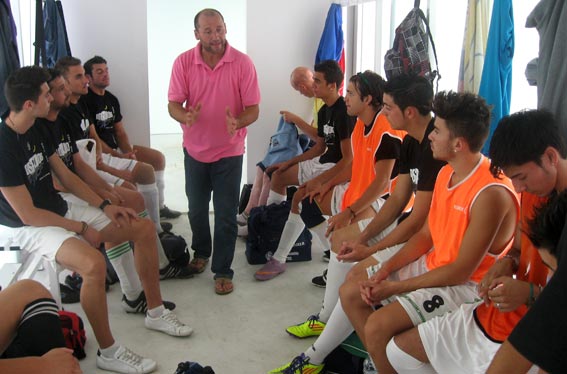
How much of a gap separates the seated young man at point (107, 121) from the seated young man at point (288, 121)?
2.60 feet

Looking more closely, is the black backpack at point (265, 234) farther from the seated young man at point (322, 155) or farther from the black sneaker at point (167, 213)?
the black sneaker at point (167, 213)

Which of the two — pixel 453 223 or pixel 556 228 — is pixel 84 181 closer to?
pixel 453 223

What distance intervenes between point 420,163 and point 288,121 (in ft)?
6.65

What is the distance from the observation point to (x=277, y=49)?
14.8 feet

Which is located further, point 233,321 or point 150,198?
point 150,198

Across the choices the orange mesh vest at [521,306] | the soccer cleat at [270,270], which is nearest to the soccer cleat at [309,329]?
the soccer cleat at [270,270]

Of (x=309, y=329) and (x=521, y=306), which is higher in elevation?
(x=521, y=306)

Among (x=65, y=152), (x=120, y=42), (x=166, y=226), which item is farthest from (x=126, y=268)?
(x=120, y=42)

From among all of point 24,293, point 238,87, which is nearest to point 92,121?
Answer: point 238,87

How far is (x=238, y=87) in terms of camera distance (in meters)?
3.27

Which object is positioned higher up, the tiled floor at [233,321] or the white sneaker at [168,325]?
the white sneaker at [168,325]

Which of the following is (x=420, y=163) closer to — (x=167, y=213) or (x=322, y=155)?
(x=322, y=155)

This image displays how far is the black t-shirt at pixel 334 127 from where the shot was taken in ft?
10.7

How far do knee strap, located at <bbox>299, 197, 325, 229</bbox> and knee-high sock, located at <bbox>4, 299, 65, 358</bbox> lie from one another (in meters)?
1.79
